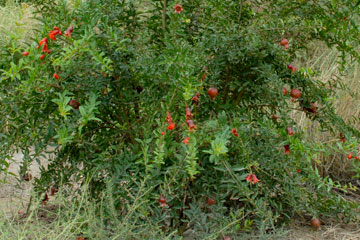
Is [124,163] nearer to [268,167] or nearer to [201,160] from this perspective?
[201,160]

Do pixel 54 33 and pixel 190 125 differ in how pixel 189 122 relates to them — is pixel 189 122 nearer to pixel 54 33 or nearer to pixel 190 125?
pixel 190 125

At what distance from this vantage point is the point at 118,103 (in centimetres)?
245

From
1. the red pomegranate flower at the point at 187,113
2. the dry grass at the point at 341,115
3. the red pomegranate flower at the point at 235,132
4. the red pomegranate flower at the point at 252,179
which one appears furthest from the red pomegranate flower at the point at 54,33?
the dry grass at the point at 341,115

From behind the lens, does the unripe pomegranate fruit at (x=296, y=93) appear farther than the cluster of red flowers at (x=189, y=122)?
Yes

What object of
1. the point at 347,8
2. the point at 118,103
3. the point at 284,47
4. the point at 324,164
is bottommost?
the point at 324,164

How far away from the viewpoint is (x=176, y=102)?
2174 millimetres

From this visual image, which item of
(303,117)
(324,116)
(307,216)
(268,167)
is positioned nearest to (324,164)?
(303,117)

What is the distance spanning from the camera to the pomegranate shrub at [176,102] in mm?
2100

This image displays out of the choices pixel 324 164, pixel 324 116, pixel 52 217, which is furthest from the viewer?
pixel 324 164

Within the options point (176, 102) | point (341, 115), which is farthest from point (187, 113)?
point (341, 115)

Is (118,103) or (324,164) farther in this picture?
(324,164)

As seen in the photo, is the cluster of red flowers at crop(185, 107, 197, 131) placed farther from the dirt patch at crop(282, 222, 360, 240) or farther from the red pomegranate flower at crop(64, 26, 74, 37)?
the dirt patch at crop(282, 222, 360, 240)

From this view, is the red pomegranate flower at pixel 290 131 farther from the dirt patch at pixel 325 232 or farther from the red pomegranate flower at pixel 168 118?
the dirt patch at pixel 325 232

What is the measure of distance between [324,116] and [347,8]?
0.67m
